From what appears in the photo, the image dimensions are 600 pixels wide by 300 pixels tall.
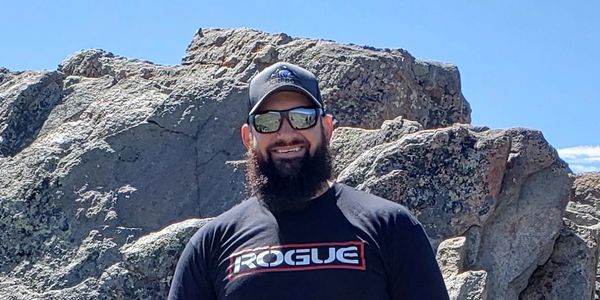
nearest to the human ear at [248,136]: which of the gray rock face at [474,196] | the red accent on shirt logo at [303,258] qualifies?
the red accent on shirt logo at [303,258]

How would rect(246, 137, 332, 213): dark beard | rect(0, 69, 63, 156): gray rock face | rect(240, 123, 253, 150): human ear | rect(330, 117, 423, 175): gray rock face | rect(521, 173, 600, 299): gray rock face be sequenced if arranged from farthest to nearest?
1. rect(0, 69, 63, 156): gray rock face
2. rect(330, 117, 423, 175): gray rock face
3. rect(521, 173, 600, 299): gray rock face
4. rect(240, 123, 253, 150): human ear
5. rect(246, 137, 332, 213): dark beard

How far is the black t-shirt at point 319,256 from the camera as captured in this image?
16.7ft

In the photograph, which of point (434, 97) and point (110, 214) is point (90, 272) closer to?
point (110, 214)

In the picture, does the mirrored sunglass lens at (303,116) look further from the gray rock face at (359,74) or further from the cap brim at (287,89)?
the gray rock face at (359,74)

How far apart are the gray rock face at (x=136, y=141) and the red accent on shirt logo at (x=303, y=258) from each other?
2.93 meters

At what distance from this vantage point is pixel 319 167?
18.0 ft

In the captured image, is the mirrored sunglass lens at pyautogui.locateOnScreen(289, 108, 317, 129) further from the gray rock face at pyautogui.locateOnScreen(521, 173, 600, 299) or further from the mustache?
the gray rock face at pyautogui.locateOnScreen(521, 173, 600, 299)

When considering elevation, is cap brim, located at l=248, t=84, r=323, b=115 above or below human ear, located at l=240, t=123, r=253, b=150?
above

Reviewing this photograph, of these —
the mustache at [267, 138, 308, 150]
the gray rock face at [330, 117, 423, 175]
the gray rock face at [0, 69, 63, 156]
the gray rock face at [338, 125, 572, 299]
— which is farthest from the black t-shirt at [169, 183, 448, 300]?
the gray rock face at [0, 69, 63, 156]

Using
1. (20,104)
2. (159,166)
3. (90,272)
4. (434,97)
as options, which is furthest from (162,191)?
(434,97)

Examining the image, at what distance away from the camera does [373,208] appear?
5273 mm

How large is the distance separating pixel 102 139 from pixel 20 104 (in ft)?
4.12

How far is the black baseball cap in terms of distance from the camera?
18.0ft

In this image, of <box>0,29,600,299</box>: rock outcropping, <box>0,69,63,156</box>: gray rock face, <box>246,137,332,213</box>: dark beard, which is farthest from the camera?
<box>0,69,63,156</box>: gray rock face
